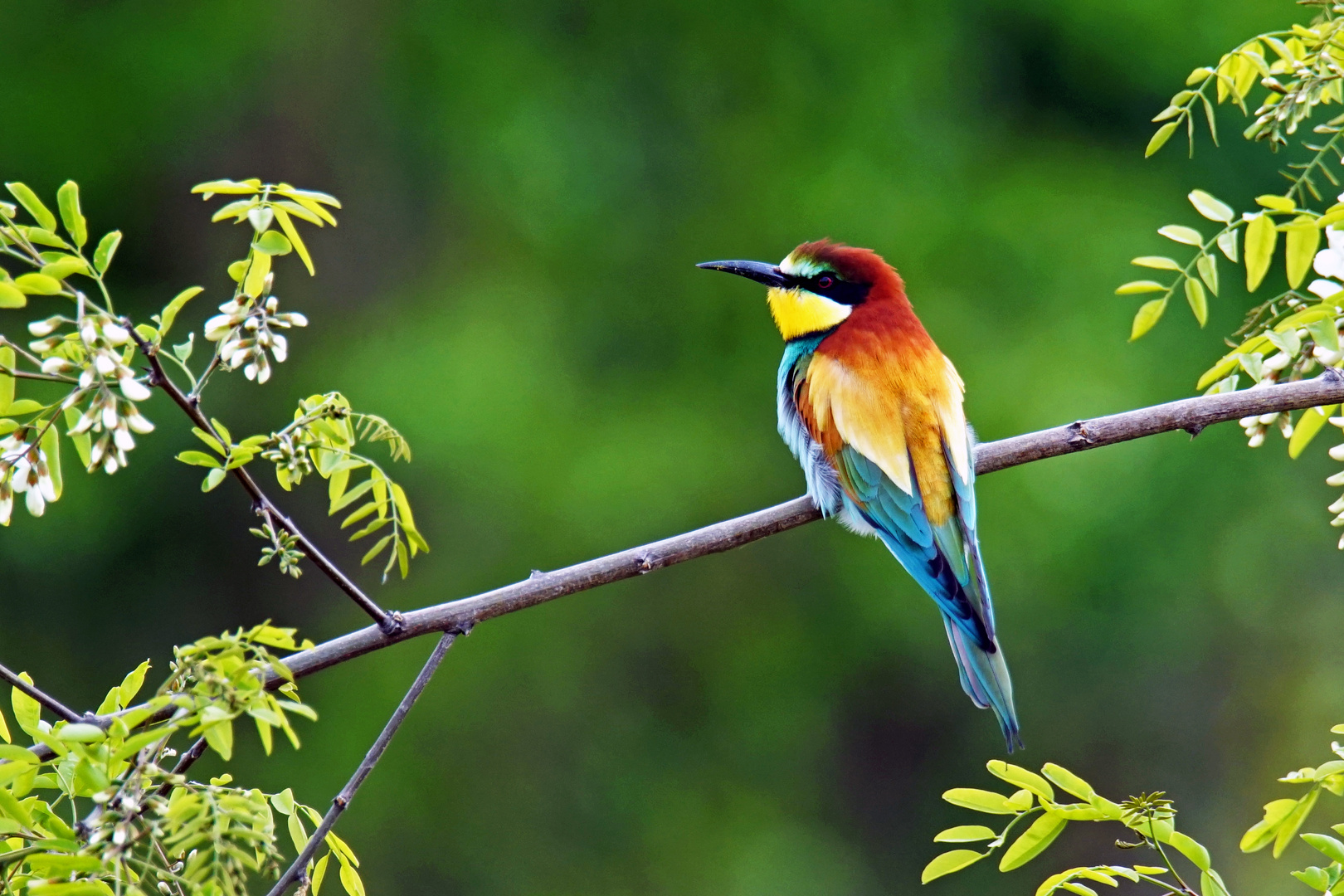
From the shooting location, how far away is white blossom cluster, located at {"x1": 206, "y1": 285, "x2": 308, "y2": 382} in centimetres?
100

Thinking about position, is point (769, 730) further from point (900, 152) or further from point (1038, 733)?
point (900, 152)

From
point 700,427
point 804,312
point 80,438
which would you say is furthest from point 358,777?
point 700,427

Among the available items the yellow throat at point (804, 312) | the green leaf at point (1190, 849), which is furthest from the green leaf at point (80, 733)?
the yellow throat at point (804, 312)

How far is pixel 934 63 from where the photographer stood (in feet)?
13.8

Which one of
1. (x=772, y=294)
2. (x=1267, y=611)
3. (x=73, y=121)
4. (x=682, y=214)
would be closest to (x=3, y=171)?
(x=73, y=121)

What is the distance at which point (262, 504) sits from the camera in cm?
105

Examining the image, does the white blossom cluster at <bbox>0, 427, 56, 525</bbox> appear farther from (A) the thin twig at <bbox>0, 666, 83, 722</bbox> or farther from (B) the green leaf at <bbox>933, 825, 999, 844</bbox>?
(B) the green leaf at <bbox>933, 825, 999, 844</bbox>

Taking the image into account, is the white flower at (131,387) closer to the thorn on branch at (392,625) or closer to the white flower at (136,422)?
the white flower at (136,422)

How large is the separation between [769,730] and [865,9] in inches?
93.2

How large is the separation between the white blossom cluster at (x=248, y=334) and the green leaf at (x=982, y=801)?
656 millimetres

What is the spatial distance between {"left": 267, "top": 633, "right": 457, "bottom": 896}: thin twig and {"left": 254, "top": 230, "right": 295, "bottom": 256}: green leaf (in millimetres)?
352

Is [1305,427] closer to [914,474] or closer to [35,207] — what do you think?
[914,474]

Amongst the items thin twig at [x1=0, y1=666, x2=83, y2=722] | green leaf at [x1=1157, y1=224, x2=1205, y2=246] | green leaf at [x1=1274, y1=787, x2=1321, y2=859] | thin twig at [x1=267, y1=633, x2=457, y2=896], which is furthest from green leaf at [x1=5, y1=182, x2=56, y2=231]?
green leaf at [x1=1274, y1=787, x2=1321, y2=859]

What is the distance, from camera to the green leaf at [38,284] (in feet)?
2.81
